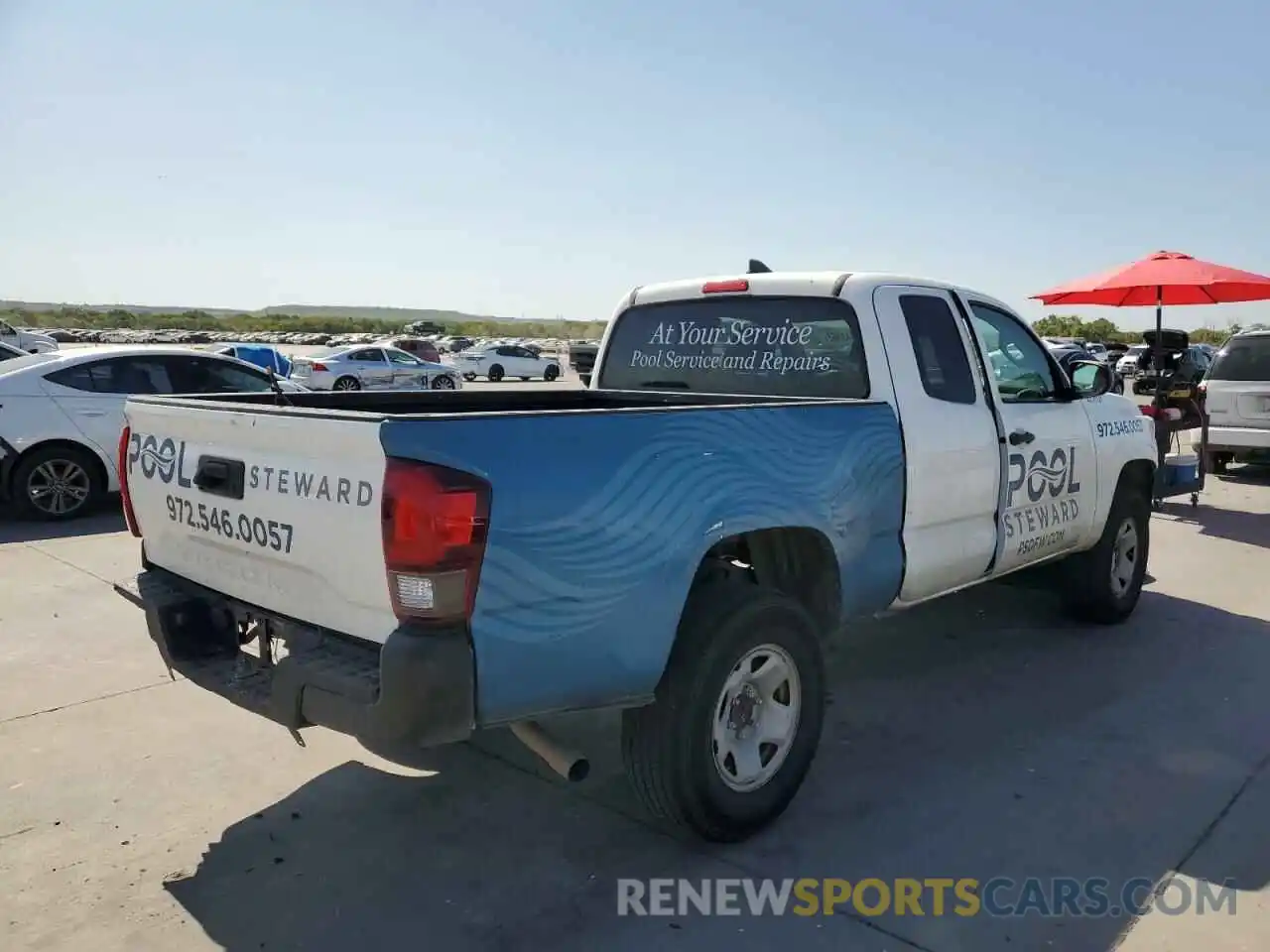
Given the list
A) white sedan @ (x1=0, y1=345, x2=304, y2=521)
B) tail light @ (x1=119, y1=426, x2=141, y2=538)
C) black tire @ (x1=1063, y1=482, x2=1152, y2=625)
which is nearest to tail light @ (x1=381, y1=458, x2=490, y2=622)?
tail light @ (x1=119, y1=426, x2=141, y2=538)

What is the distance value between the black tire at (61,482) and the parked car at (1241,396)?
11.7m

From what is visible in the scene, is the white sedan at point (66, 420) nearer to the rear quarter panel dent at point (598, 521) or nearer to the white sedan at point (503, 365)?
the rear quarter panel dent at point (598, 521)

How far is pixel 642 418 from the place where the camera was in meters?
3.03

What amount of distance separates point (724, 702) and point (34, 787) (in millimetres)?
2686

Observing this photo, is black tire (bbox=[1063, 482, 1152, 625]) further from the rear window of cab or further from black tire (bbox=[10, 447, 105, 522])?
black tire (bbox=[10, 447, 105, 522])

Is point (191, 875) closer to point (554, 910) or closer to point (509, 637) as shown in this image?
point (554, 910)

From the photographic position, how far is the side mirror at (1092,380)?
5.40m

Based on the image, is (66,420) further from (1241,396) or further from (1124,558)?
(1241,396)

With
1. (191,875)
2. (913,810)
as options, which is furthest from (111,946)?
(913,810)

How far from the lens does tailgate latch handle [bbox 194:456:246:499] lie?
3.12 meters

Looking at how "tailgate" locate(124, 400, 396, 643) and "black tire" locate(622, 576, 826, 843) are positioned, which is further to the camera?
"black tire" locate(622, 576, 826, 843)

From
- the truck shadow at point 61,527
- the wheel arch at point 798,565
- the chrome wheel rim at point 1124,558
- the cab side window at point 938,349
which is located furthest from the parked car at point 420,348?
the wheel arch at point 798,565

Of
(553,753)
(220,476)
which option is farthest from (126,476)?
(553,753)

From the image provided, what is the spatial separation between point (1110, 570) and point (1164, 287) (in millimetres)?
5793
